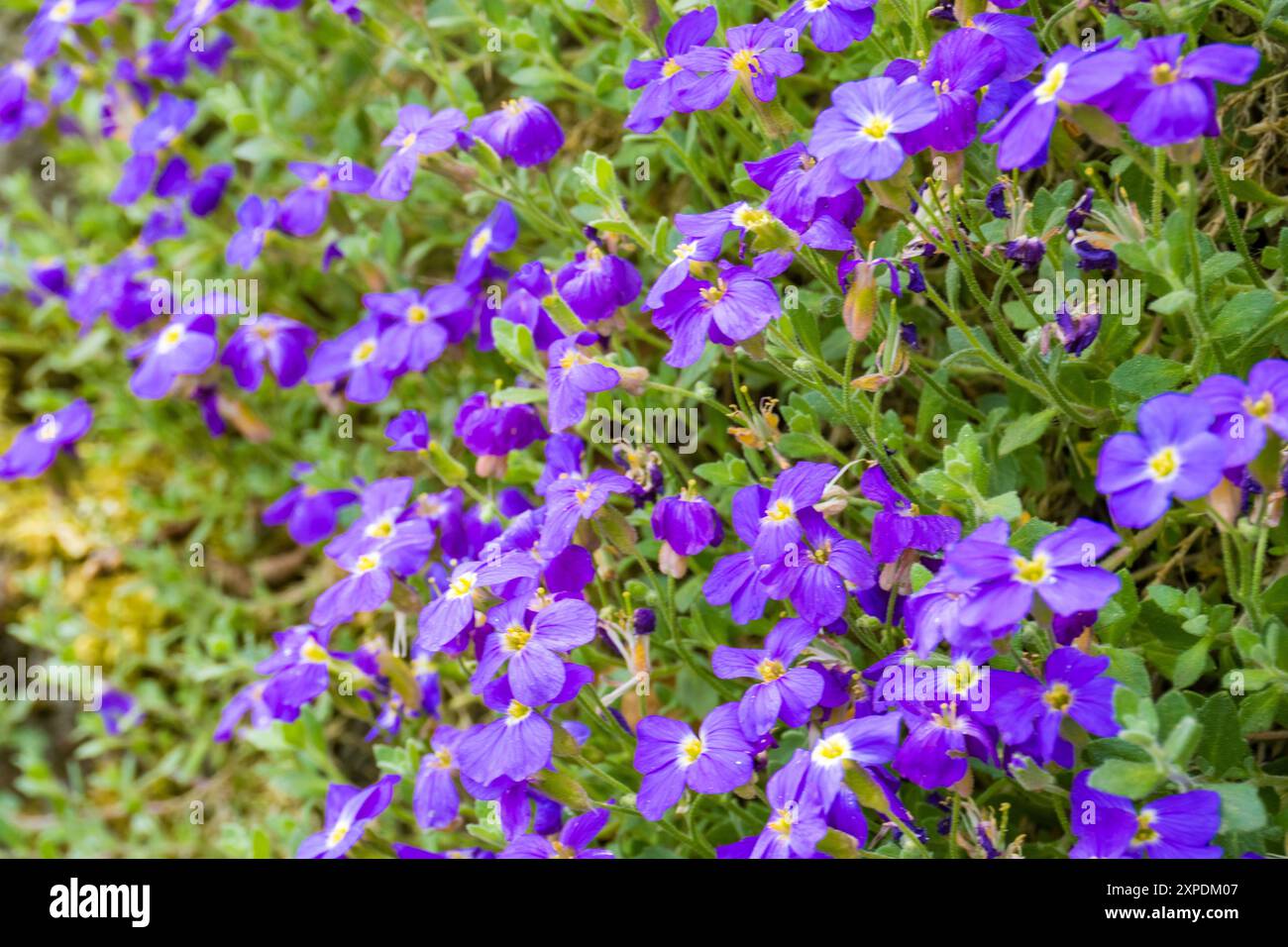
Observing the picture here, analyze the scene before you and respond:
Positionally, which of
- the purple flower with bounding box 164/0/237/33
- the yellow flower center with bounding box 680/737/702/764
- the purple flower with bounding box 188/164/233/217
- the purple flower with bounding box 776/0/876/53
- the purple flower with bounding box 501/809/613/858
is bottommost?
the purple flower with bounding box 501/809/613/858

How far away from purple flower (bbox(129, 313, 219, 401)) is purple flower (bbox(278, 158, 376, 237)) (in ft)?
0.74

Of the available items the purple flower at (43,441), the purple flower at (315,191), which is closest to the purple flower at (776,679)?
the purple flower at (315,191)

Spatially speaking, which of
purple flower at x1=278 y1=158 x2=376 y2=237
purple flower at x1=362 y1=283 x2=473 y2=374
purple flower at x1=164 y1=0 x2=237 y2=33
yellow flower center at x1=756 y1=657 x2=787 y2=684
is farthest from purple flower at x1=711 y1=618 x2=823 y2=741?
purple flower at x1=164 y1=0 x2=237 y2=33

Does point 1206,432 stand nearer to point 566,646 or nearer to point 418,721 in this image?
point 566,646

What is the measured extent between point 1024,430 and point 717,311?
0.40 metres

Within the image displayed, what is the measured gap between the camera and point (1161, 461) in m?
1.11

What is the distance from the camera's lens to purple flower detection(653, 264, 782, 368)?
1.36 metres

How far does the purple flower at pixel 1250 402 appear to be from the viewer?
1107mm

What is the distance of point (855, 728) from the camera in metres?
1.29

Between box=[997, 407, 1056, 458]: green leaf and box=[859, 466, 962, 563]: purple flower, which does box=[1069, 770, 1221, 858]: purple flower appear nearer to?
box=[859, 466, 962, 563]: purple flower

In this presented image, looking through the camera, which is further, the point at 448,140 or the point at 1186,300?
the point at 448,140

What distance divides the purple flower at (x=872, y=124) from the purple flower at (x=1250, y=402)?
14.9 inches
